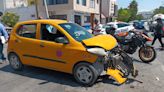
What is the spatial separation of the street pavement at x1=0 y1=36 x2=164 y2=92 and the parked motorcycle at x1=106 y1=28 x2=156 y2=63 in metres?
0.89

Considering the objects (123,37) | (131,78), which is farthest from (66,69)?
(123,37)

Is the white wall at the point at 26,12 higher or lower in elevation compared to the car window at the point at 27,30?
higher

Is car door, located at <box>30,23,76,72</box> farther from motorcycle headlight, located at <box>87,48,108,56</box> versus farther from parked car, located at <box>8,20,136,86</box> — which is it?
motorcycle headlight, located at <box>87,48,108,56</box>

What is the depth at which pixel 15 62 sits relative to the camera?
7.09m

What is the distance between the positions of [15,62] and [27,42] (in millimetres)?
1010

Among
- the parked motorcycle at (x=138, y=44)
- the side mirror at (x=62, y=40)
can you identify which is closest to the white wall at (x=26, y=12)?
the parked motorcycle at (x=138, y=44)

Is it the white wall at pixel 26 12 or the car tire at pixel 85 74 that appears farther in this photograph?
the white wall at pixel 26 12

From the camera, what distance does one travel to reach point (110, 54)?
18.9 feet

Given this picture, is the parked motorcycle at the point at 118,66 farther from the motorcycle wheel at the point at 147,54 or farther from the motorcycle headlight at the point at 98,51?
the motorcycle wheel at the point at 147,54

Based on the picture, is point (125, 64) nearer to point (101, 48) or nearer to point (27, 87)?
point (101, 48)

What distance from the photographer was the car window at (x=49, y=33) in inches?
241

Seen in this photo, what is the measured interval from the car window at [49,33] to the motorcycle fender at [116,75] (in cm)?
175

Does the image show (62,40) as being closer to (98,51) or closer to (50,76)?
(98,51)

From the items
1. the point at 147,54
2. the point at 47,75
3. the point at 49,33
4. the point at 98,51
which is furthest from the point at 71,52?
the point at 147,54
